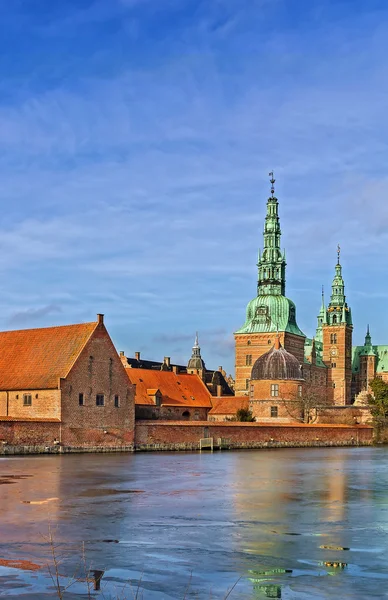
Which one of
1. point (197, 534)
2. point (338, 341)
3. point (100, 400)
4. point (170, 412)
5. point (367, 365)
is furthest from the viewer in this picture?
point (367, 365)

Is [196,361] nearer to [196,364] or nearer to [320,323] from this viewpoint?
[196,364]

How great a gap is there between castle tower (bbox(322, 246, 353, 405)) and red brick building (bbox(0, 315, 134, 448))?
280ft

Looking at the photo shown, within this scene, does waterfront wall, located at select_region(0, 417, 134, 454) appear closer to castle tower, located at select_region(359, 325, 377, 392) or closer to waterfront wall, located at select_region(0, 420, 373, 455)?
waterfront wall, located at select_region(0, 420, 373, 455)

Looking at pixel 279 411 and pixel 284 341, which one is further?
pixel 284 341

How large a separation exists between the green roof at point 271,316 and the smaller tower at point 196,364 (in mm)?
6200

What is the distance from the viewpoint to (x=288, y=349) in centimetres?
11131

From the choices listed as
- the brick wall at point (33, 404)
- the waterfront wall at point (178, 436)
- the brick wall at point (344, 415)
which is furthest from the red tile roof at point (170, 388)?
the brick wall at point (33, 404)

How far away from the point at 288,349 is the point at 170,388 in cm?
Answer: 3037

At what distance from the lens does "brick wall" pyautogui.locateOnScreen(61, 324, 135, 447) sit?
5372 cm

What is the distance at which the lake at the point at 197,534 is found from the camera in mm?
13328

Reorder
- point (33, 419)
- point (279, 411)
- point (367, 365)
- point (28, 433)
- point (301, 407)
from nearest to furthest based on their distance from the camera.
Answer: point (28, 433) → point (33, 419) → point (279, 411) → point (301, 407) → point (367, 365)

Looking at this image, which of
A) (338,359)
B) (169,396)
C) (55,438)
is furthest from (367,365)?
(55,438)

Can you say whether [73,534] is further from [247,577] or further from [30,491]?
[30,491]

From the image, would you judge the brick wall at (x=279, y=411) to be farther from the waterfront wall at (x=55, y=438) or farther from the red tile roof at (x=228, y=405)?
the waterfront wall at (x=55, y=438)
